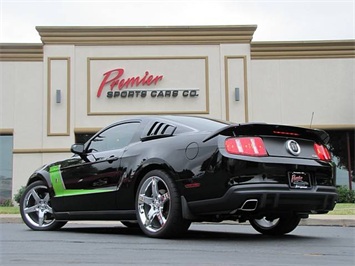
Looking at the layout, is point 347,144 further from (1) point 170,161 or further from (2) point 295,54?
(1) point 170,161

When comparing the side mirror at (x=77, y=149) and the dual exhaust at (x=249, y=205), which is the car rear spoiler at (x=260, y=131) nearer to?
the dual exhaust at (x=249, y=205)

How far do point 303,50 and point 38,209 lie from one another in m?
15.0

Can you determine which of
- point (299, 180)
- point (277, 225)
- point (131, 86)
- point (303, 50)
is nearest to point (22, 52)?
point (131, 86)

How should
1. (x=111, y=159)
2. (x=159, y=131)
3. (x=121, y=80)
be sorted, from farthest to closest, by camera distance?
(x=121, y=80)
(x=111, y=159)
(x=159, y=131)

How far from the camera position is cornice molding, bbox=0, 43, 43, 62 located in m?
20.5

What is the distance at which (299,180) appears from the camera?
5785mm

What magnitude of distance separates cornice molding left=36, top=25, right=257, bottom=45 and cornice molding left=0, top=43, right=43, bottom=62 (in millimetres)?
635

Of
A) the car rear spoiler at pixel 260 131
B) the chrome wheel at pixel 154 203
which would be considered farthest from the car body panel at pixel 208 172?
the chrome wheel at pixel 154 203

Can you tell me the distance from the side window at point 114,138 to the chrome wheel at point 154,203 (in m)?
0.90

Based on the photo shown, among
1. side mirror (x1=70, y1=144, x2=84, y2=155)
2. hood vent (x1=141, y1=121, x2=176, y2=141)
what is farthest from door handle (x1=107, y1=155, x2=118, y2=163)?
side mirror (x1=70, y1=144, x2=84, y2=155)

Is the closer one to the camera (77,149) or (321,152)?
(321,152)

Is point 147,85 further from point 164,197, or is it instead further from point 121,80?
point 164,197

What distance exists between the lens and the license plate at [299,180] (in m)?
5.71

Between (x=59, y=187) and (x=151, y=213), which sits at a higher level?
(x=59, y=187)
